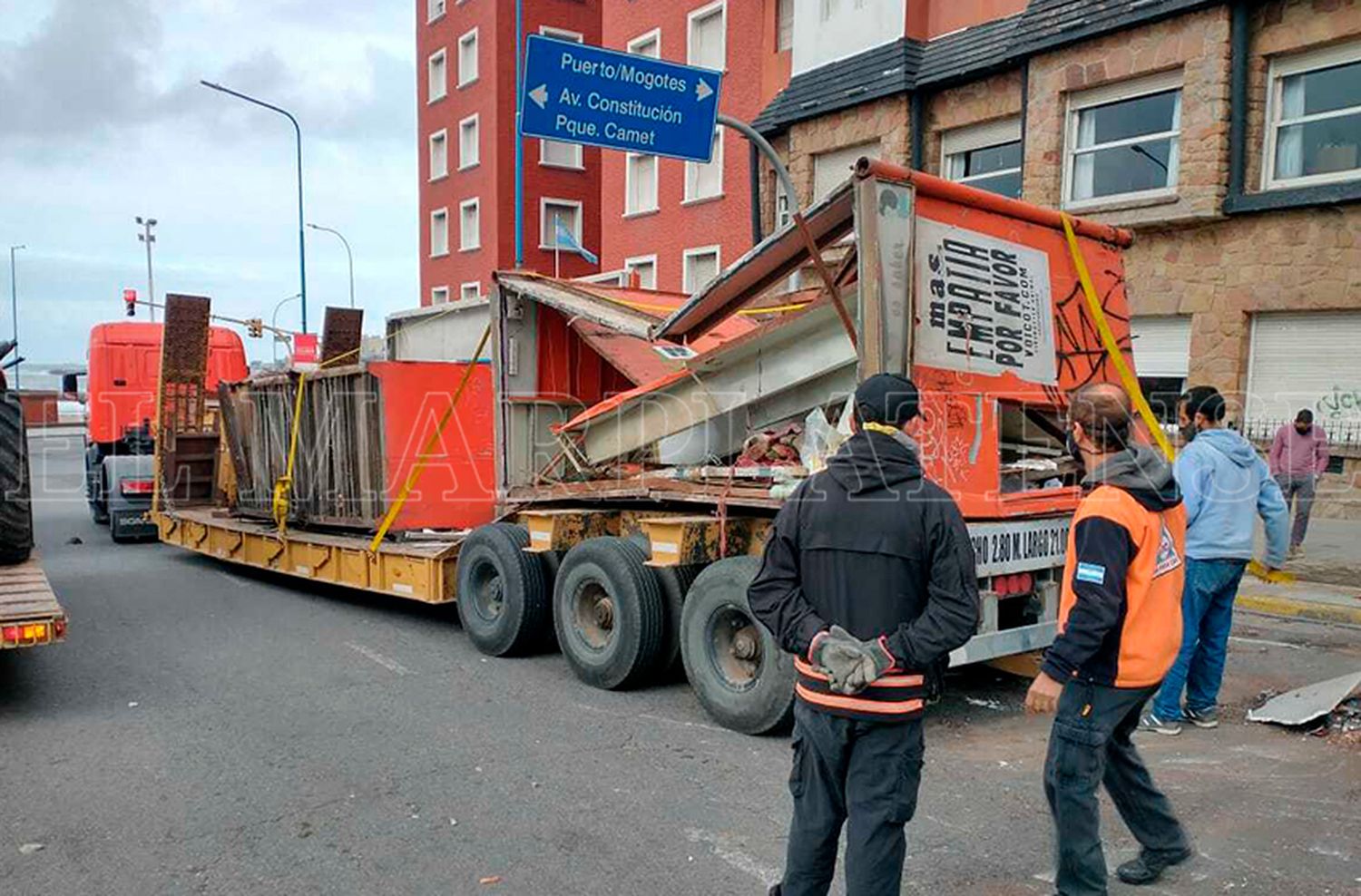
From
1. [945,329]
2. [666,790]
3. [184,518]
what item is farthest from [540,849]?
[184,518]

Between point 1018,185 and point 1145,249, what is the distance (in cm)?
240

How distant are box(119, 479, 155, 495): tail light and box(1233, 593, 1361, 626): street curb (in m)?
12.8

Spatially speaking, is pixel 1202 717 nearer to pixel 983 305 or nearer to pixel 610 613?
pixel 983 305

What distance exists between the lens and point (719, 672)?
18.4 ft

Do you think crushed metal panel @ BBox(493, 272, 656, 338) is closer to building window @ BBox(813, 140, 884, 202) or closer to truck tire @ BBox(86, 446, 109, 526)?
truck tire @ BBox(86, 446, 109, 526)

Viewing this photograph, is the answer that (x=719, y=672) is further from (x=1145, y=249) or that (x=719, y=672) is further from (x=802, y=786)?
(x=1145, y=249)

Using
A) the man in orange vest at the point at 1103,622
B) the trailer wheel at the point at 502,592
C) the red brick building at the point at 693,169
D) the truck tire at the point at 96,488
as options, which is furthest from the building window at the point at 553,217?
the man in orange vest at the point at 1103,622

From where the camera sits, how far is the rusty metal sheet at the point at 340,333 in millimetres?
10109

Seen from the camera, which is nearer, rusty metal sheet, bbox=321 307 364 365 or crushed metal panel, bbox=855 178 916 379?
crushed metal panel, bbox=855 178 916 379

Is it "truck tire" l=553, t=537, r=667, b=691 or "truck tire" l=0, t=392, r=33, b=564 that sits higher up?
"truck tire" l=0, t=392, r=33, b=564

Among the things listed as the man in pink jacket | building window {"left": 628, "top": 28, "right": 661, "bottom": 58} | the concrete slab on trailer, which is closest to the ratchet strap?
the concrete slab on trailer

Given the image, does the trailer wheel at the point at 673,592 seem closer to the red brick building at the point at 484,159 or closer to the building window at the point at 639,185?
the building window at the point at 639,185

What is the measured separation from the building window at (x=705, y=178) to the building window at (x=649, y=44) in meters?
2.86

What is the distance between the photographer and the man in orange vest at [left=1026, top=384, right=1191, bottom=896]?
127 inches
